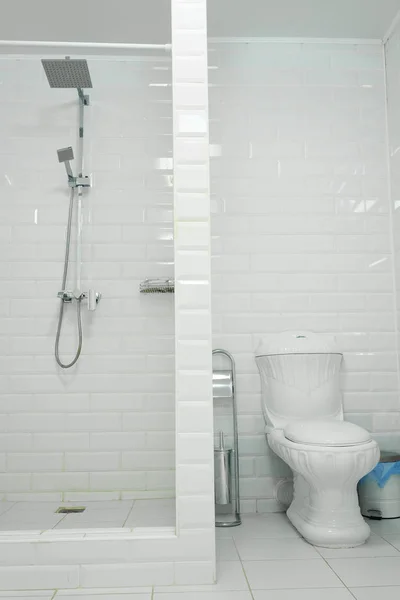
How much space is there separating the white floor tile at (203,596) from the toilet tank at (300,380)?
1.10m

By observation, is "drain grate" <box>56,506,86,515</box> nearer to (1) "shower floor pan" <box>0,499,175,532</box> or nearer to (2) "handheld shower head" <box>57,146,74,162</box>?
(1) "shower floor pan" <box>0,499,175,532</box>

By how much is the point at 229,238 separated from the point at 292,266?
418mm

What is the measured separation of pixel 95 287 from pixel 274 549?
68.9 inches

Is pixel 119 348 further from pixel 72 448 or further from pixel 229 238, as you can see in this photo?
pixel 229 238

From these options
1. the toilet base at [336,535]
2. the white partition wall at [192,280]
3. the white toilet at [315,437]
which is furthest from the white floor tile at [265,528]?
the white partition wall at [192,280]

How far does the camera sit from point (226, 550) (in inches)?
94.6

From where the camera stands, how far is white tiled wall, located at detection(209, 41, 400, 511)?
3.19m

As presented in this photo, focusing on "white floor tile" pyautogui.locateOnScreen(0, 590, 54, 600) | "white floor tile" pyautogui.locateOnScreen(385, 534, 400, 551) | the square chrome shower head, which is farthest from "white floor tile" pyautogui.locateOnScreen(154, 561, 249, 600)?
the square chrome shower head

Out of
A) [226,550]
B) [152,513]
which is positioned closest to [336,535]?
[226,550]

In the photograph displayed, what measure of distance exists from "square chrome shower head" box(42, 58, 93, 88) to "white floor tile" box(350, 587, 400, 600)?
2.68 m

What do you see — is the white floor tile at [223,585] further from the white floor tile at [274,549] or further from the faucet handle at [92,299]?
the faucet handle at [92,299]

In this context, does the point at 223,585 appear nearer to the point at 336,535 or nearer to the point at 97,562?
the point at 97,562

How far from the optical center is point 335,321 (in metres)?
3.23

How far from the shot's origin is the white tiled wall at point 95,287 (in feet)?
10.3
